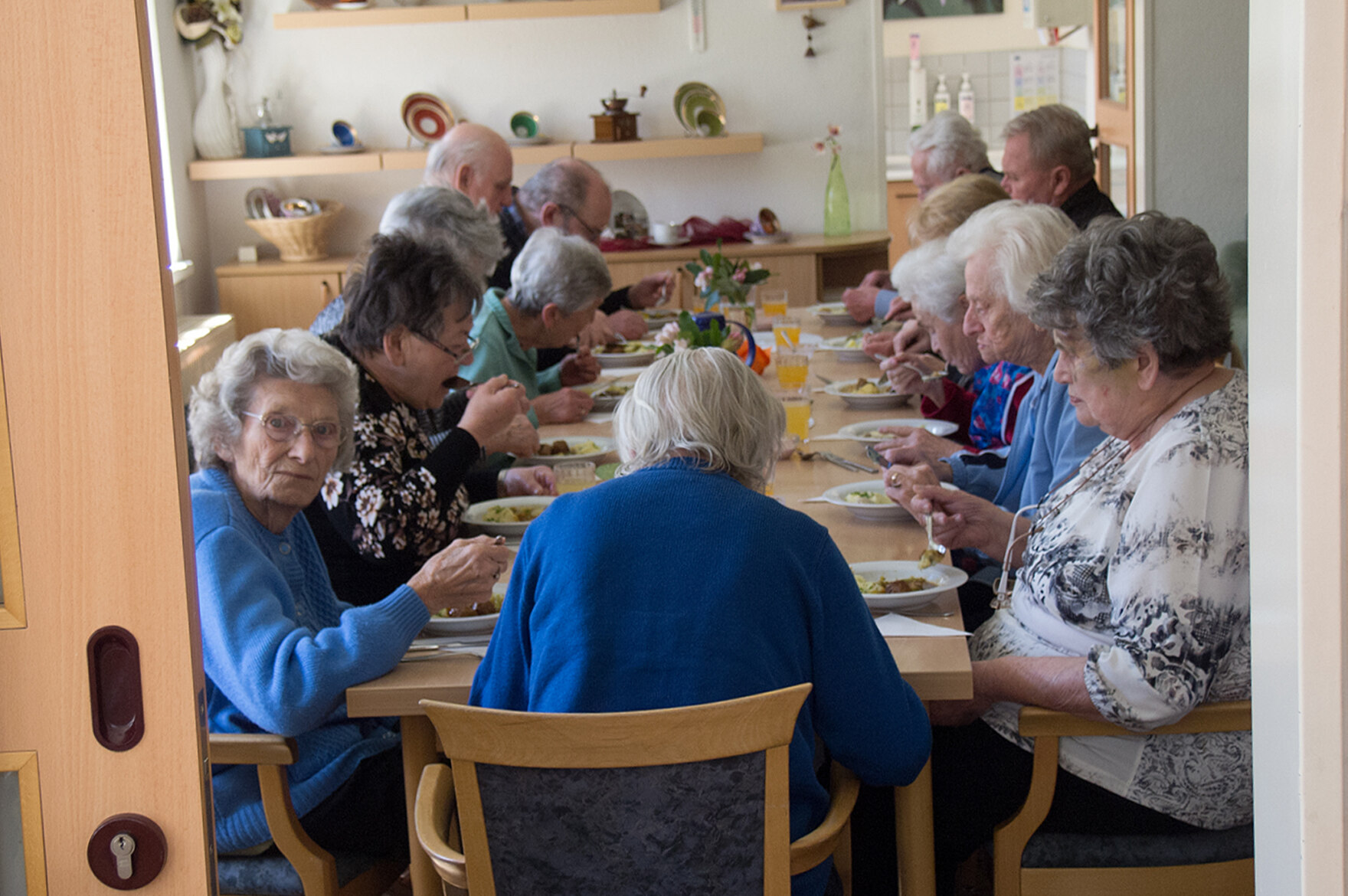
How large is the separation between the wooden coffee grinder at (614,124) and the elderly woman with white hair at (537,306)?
2524 mm

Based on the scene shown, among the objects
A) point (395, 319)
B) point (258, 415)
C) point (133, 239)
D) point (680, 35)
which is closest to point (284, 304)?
point (680, 35)

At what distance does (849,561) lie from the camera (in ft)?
6.46

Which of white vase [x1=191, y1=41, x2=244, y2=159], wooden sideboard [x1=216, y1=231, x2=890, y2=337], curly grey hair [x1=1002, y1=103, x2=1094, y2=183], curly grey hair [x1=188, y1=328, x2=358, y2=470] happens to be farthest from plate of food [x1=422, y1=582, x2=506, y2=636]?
white vase [x1=191, y1=41, x2=244, y2=159]

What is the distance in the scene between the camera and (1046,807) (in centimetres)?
165

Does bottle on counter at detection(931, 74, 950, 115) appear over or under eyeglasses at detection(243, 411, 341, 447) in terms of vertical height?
over

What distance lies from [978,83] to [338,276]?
4.18 metres

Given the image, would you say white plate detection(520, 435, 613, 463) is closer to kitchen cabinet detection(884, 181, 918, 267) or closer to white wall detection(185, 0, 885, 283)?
white wall detection(185, 0, 885, 283)

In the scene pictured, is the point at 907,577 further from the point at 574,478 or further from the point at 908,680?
the point at 574,478

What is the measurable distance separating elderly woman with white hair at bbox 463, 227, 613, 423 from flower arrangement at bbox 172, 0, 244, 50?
320cm

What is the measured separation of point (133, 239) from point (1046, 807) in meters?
1.30

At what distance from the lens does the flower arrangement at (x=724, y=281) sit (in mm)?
4031

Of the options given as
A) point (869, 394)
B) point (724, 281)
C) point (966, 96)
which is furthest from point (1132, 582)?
point (966, 96)

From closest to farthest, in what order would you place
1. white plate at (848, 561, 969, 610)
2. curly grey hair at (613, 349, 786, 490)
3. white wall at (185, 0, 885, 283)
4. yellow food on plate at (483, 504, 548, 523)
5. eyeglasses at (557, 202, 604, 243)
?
curly grey hair at (613, 349, 786, 490) < white plate at (848, 561, 969, 610) < yellow food on plate at (483, 504, 548, 523) < eyeglasses at (557, 202, 604, 243) < white wall at (185, 0, 885, 283)

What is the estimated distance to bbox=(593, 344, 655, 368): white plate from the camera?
3.89 m
